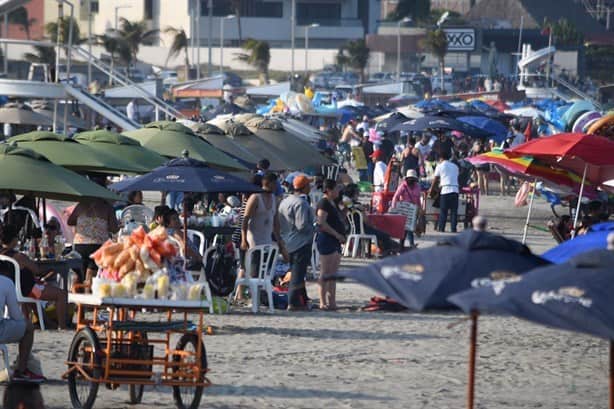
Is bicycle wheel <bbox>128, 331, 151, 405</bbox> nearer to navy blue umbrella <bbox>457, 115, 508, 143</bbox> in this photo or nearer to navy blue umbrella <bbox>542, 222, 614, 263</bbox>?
navy blue umbrella <bbox>542, 222, 614, 263</bbox>

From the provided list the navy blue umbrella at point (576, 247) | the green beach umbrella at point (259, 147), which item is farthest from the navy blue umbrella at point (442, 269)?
the green beach umbrella at point (259, 147)

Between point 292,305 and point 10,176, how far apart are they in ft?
11.9

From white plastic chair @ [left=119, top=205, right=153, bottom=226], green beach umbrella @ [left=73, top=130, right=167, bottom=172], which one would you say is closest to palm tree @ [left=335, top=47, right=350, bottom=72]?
green beach umbrella @ [left=73, top=130, right=167, bottom=172]

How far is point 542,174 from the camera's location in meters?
18.9

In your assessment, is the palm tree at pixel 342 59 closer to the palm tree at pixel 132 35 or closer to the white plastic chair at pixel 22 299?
the palm tree at pixel 132 35

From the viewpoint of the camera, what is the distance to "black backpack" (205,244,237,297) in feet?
49.6

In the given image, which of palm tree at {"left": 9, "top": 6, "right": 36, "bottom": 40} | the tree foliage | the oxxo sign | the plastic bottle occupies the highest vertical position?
the tree foliage

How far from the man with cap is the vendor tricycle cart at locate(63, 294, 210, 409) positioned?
17.7ft

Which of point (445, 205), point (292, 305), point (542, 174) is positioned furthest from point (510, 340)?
point (445, 205)


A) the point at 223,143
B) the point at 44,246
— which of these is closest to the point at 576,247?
the point at 44,246

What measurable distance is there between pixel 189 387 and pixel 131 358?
0.43m

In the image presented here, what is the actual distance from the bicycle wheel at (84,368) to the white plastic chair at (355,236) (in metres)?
11.5

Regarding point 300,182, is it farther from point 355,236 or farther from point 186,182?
point 355,236

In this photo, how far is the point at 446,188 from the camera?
25453mm
